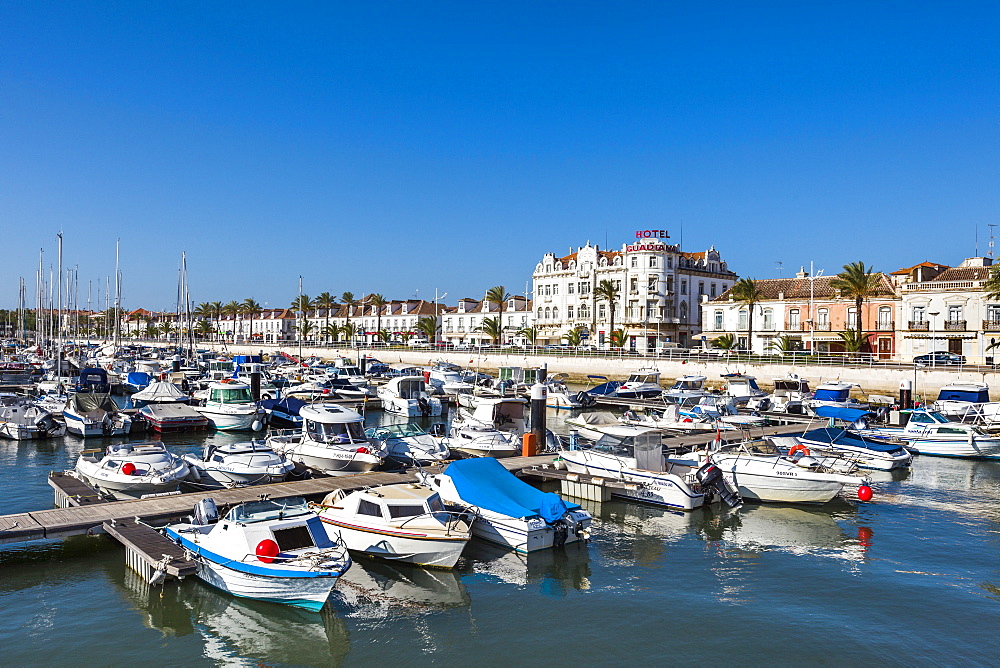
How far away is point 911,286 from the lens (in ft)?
258

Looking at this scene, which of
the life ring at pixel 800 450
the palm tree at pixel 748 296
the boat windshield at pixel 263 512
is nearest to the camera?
the boat windshield at pixel 263 512

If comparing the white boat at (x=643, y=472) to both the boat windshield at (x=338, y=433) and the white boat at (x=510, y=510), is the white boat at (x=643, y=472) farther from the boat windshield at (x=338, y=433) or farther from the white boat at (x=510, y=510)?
the boat windshield at (x=338, y=433)

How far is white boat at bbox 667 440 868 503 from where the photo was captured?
27.9 meters

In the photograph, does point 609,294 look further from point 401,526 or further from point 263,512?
point 263,512

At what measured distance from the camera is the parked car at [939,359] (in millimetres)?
68688

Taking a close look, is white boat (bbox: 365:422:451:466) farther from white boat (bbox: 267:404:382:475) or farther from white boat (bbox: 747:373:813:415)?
white boat (bbox: 747:373:813:415)

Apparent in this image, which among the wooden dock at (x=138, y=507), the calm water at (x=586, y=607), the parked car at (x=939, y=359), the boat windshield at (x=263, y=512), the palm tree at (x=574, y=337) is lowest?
the calm water at (x=586, y=607)

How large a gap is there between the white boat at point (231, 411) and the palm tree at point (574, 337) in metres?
71.2

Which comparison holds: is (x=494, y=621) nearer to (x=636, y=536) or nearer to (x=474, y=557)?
(x=474, y=557)

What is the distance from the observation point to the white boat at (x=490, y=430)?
117 feet

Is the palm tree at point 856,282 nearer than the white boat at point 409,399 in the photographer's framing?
No

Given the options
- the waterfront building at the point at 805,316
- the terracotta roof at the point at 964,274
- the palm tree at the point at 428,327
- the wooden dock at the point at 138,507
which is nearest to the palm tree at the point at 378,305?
the palm tree at the point at 428,327

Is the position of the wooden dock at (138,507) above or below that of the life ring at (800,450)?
below

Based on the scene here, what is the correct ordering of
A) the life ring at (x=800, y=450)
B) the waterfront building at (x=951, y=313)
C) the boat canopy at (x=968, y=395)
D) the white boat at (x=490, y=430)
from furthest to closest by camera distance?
the waterfront building at (x=951, y=313), the boat canopy at (x=968, y=395), the white boat at (x=490, y=430), the life ring at (x=800, y=450)
